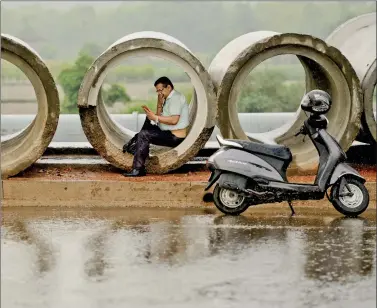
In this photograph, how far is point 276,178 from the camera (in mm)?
12070

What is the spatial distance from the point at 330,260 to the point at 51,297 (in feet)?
8.63

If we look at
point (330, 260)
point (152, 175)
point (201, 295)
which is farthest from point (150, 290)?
point (152, 175)

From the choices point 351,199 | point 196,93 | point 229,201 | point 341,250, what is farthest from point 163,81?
point 341,250

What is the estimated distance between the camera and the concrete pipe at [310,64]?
1343cm

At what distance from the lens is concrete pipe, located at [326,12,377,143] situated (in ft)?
46.3

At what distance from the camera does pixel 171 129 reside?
13711 millimetres

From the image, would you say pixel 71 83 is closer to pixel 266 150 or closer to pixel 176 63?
pixel 176 63

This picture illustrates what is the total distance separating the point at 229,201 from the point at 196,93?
2.15 m

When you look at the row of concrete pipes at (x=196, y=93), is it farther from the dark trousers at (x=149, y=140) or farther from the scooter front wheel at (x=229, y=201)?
the scooter front wheel at (x=229, y=201)

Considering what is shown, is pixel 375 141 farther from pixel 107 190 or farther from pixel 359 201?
pixel 107 190

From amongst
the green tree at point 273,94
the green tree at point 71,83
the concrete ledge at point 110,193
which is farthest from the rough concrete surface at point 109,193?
the green tree at point 273,94

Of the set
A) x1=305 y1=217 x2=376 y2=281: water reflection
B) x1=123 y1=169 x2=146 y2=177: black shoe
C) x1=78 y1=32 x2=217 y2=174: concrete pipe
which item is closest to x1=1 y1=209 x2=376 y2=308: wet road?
x1=305 y1=217 x2=376 y2=281: water reflection

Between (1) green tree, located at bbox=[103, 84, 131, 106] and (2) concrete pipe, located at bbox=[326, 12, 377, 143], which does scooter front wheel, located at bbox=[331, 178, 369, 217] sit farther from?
(1) green tree, located at bbox=[103, 84, 131, 106]

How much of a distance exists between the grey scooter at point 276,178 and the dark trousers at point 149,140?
1443 mm
